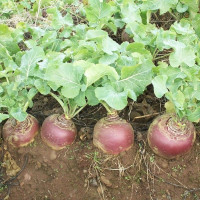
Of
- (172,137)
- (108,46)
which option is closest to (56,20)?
(108,46)

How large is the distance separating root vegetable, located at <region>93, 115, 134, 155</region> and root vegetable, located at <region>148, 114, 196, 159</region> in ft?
0.56

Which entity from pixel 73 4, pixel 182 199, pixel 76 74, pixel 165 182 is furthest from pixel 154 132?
pixel 73 4

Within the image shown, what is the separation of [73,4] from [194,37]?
1.21m

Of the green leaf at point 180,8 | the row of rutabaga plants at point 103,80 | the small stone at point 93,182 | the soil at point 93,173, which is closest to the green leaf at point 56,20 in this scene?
the row of rutabaga plants at point 103,80

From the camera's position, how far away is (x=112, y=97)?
68.7 inches

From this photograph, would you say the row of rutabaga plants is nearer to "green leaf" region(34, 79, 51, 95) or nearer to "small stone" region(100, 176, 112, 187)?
"green leaf" region(34, 79, 51, 95)

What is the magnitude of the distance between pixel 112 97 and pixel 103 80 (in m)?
0.16

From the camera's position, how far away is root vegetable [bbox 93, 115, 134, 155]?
78.5 inches

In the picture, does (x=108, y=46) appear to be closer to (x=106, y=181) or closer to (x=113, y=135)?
(x=113, y=135)

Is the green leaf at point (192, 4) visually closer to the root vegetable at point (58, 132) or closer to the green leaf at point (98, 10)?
the green leaf at point (98, 10)

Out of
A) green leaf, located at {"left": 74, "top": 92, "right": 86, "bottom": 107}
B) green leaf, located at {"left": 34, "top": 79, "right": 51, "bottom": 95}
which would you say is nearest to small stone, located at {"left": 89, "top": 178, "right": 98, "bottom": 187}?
green leaf, located at {"left": 74, "top": 92, "right": 86, "bottom": 107}

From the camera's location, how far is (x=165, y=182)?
2.03 meters

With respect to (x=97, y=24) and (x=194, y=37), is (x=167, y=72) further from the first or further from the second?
(x=97, y=24)

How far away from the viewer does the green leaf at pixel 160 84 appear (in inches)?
69.1
